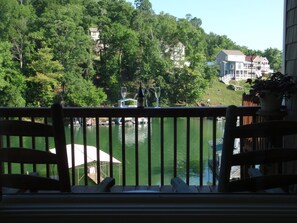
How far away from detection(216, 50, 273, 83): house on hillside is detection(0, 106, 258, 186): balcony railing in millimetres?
437

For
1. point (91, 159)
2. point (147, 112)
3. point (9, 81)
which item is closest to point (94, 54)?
point (147, 112)

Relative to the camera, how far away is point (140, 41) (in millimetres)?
2781

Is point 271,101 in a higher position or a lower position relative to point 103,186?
higher

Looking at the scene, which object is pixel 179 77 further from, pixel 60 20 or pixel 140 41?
pixel 60 20

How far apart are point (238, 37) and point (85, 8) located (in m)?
1.42

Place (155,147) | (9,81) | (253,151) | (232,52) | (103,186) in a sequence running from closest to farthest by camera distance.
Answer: (103,186) < (253,151) < (232,52) < (9,81) < (155,147)

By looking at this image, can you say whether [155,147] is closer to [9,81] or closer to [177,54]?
[177,54]

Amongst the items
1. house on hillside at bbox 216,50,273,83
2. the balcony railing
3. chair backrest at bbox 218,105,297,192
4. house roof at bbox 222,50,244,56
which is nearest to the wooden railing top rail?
the balcony railing

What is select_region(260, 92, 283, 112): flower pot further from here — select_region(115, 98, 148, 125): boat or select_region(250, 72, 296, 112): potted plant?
select_region(115, 98, 148, 125): boat

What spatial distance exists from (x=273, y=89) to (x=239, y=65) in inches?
26.1

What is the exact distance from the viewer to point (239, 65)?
2436 mm

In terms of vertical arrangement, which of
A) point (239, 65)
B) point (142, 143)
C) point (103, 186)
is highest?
point (239, 65)

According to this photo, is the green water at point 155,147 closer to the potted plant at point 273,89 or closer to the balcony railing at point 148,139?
the balcony railing at point 148,139

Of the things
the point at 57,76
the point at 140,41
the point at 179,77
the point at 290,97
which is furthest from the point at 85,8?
the point at 290,97
